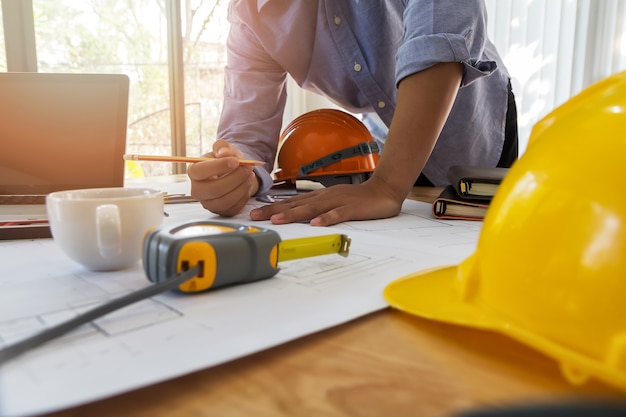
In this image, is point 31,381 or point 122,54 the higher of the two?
point 122,54

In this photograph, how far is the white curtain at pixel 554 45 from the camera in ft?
5.69

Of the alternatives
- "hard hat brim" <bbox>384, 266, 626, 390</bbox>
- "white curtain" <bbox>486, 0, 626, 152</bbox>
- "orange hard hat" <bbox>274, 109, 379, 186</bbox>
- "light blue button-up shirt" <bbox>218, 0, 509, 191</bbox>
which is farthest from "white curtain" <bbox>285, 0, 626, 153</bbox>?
"hard hat brim" <bbox>384, 266, 626, 390</bbox>

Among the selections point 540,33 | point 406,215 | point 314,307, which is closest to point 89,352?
point 314,307

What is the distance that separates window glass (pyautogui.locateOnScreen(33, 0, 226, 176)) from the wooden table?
2116 mm

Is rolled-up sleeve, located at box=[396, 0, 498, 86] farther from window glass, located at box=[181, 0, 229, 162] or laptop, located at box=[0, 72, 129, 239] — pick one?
window glass, located at box=[181, 0, 229, 162]

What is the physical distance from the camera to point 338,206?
683mm

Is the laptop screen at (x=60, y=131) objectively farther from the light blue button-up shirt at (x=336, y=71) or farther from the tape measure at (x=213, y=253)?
the tape measure at (x=213, y=253)

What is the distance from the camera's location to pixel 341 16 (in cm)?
96

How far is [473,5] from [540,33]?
1378mm

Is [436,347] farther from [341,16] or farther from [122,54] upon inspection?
[122,54]

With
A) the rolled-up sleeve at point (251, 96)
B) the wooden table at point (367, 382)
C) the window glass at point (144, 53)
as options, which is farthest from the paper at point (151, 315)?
the window glass at point (144, 53)

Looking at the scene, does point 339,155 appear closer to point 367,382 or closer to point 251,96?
point 251,96

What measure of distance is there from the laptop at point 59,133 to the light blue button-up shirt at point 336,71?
0.30 metres

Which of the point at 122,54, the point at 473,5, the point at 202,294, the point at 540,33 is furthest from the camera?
the point at 122,54
